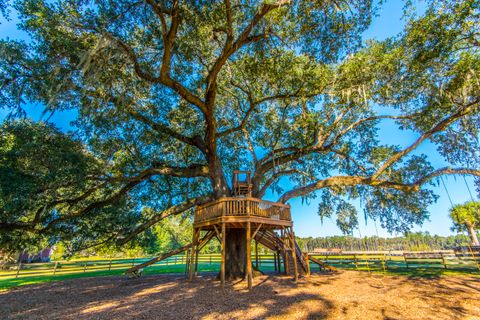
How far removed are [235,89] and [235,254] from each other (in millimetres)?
8336

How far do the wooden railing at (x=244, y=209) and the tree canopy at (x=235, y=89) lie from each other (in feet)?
4.10

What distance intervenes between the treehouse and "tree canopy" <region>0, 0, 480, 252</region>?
1.17m

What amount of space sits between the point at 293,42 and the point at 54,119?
9655mm

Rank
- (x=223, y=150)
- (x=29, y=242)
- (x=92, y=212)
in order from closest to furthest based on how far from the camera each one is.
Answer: (x=29, y=242)
(x=92, y=212)
(x=223, y=150)

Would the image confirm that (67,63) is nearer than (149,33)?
Yes

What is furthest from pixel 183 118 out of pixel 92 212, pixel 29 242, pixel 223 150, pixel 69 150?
pixel 29 242

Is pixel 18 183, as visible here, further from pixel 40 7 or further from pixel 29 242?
pixel 40 7

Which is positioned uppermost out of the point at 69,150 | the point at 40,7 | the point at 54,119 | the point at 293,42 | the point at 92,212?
the point at 293,42

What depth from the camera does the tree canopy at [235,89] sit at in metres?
6.80

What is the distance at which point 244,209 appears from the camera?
8789 mm


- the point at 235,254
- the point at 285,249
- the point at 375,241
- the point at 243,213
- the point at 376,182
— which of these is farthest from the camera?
the point at 375,241

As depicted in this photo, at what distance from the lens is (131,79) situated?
818 cm

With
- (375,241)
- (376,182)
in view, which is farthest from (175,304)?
(375,241)

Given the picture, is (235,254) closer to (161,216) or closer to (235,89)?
(161,216)
